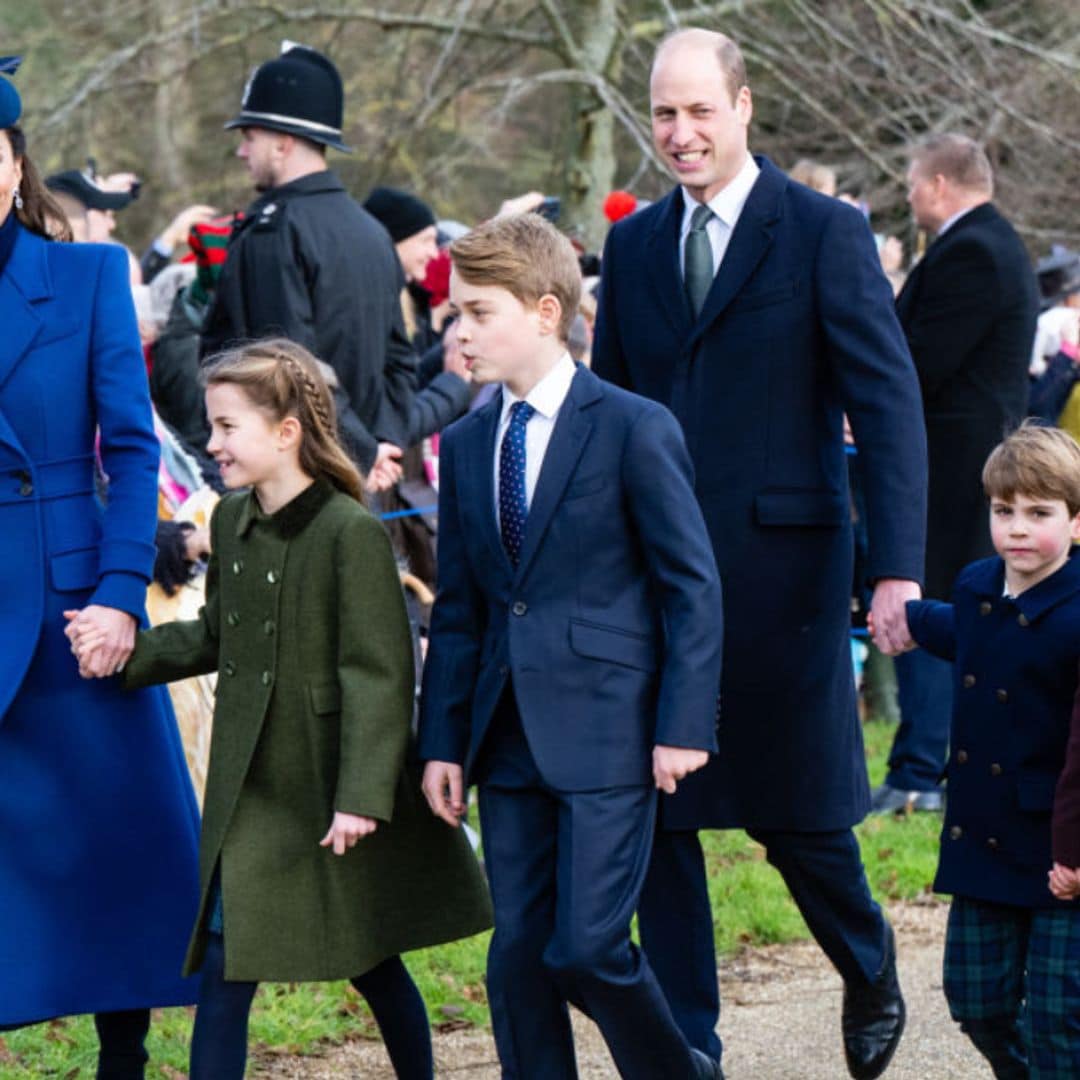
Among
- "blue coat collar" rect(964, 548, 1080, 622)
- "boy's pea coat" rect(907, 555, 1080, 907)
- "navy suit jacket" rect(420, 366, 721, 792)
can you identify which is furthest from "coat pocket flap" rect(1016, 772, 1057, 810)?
"navy suit jacket" rect(420, 366, 721, 792)

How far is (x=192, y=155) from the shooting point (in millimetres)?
21516

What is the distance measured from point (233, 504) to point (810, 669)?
124cm

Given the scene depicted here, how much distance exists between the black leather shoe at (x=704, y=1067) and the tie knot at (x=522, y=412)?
121 cm

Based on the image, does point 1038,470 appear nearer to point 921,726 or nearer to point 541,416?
point 541,416

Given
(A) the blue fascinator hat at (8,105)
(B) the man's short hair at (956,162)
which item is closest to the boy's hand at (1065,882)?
(A) the blue fascinator hat at (8,105)

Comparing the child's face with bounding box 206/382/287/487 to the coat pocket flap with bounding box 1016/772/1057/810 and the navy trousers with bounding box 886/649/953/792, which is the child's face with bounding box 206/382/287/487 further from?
the navy trousers with bounding box 886/649/953/792

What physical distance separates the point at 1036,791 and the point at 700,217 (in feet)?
4.57

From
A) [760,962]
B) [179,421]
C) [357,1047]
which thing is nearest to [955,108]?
[179,421]

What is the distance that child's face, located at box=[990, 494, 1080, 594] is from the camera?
4340 mm

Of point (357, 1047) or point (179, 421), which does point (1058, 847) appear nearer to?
point (357, 1047)

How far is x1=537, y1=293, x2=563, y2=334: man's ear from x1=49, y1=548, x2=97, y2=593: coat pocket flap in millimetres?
979

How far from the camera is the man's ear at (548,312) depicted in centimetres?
414

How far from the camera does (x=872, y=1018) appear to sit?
485 centimetres

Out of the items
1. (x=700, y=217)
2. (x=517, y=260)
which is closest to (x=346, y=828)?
(x=517, y=260)
